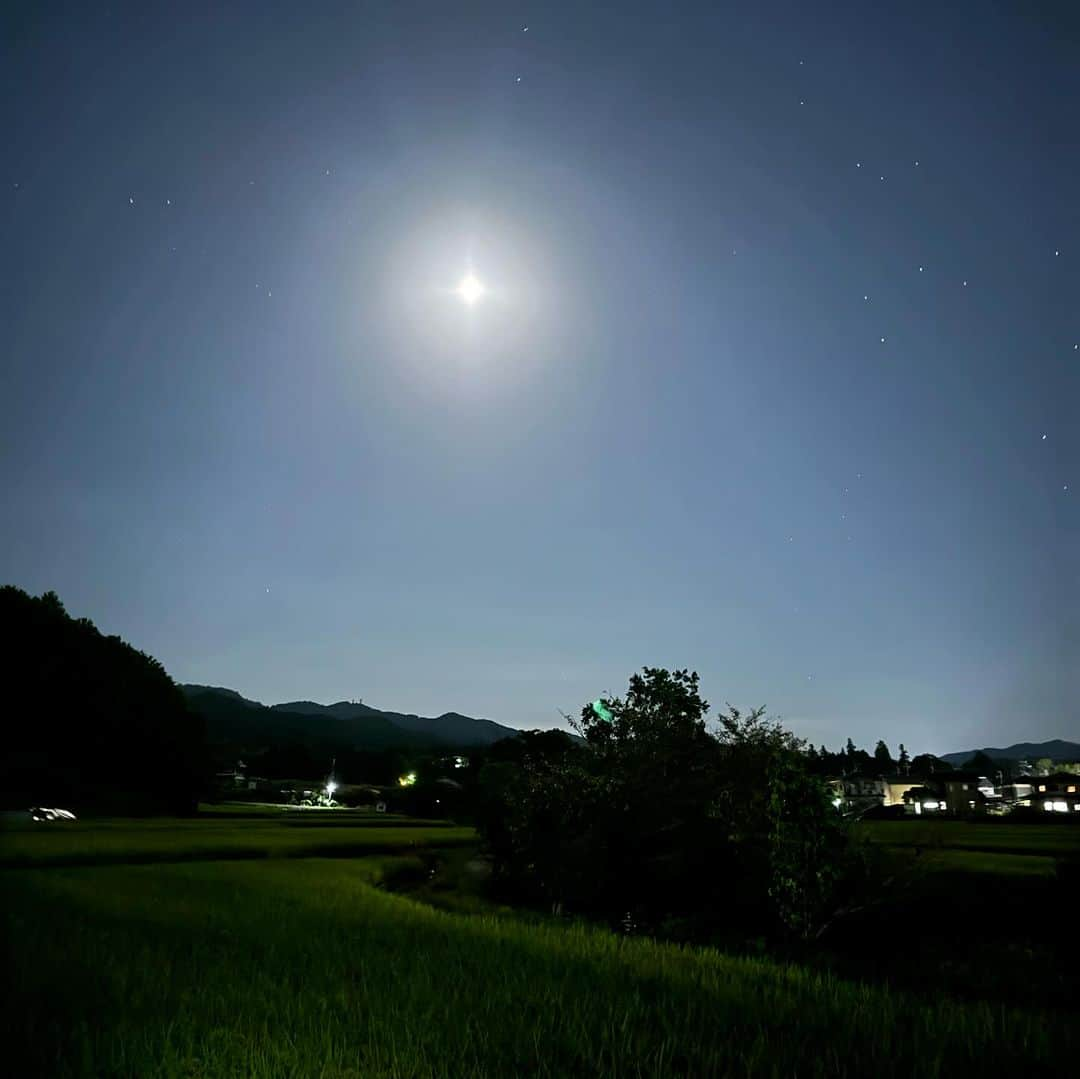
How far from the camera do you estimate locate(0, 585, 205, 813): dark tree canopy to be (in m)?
66.6

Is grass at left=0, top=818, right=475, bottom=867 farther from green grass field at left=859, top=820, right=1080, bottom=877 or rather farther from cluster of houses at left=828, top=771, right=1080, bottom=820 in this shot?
cluster of houses at left=828, top=771, right=1080, bottom=820

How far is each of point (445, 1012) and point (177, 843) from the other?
1201 inches

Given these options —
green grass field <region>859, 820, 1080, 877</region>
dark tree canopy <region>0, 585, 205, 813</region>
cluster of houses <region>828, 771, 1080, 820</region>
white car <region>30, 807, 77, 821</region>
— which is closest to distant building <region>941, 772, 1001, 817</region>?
cluster of houses <region>828, 771, 1080, 820</region>

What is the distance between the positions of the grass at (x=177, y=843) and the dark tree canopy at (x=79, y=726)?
21597 mm

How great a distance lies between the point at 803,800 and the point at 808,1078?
8.91 meters

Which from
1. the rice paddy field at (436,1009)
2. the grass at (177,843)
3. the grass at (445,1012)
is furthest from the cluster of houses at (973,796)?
the grass at (445,1012)

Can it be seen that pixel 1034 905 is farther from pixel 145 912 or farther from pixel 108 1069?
pixel 108 1069

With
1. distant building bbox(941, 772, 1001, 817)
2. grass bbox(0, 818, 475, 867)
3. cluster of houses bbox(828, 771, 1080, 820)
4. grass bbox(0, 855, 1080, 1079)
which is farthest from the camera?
distant building bbox(941, 772, 1001, 817)

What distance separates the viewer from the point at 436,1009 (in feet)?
25.5

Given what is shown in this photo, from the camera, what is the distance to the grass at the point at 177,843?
28594mm

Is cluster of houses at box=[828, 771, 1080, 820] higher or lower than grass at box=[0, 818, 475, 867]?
higher

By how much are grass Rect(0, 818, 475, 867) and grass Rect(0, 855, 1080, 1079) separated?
17.6 m

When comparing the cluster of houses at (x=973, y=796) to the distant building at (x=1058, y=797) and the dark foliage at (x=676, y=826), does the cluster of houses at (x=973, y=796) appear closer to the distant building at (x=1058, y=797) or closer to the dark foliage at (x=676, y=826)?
the distant building at (x=1058, y=797)

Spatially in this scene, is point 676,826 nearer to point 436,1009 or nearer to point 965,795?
point 436,1009
